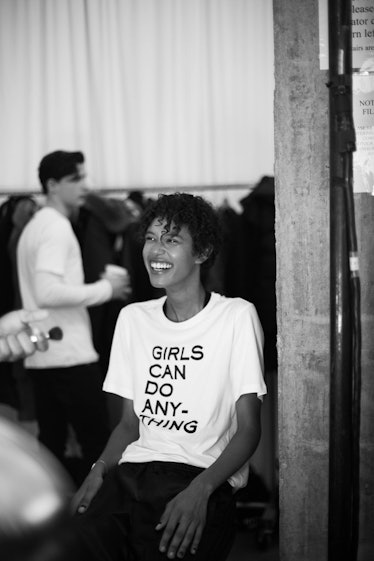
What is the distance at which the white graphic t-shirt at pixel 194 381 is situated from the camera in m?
2.24

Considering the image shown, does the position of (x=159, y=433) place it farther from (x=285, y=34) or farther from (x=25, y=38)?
(x=25, y=38)

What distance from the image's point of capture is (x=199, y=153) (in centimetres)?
462

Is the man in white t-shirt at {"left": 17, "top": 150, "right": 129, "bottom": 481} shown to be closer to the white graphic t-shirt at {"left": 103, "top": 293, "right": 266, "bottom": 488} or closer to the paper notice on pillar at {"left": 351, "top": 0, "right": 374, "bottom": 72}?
the white graphic t-shirt at {"left": 103, "top": 293, "right": 266, "bottom": 488}

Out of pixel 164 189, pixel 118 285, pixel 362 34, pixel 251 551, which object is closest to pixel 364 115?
pixel 362 34

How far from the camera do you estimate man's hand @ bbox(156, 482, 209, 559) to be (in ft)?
6.45

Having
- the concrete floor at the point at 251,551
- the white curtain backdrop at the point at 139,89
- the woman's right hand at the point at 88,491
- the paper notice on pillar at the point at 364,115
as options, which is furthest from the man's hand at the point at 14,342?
the white curtain backdrop at the point at 139,89

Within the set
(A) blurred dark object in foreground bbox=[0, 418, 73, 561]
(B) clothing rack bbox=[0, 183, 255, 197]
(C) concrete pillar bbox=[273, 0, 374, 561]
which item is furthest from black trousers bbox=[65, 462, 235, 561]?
(B) clothing rack bbox=[0, 183, 255, 197]

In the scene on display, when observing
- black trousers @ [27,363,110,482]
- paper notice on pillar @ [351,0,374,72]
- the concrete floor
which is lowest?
the concrete floor

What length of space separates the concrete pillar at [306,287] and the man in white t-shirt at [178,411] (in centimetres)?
16

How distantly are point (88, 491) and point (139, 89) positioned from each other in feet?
10.00

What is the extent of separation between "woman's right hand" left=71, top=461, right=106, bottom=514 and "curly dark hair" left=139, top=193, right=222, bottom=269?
0.78 metres

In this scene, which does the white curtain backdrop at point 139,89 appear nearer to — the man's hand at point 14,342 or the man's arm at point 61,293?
the man's arm at point 61,293

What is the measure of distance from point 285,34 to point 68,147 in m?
2.83

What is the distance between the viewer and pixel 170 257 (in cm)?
245
